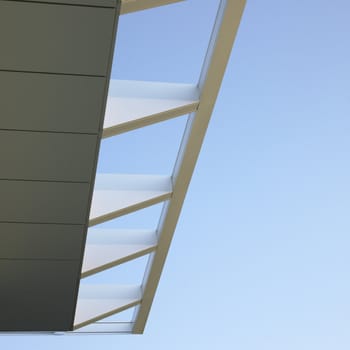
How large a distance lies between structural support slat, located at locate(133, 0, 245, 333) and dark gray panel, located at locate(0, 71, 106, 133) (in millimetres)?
1417

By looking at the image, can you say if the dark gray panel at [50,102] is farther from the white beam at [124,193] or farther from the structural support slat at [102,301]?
the structural support slat at [102,301]

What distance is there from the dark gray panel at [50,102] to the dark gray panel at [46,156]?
0.15 metres

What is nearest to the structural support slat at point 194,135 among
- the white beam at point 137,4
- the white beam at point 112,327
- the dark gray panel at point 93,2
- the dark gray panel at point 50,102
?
the white beam at point 112,327

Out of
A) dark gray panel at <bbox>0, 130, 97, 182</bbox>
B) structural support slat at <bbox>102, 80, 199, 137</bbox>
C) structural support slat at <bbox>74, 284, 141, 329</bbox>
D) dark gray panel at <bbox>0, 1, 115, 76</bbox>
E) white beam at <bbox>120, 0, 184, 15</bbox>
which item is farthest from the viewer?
structural support slat at <bbox>74, 284, 141, 329</bbox>

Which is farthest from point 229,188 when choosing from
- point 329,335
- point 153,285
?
point 329,335

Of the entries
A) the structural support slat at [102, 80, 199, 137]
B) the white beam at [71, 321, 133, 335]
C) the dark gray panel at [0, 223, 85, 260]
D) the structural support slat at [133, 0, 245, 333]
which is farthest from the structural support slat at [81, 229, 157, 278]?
the structural support slat at [102, 80, 199, 137]

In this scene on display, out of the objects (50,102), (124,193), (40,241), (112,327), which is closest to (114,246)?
(124,193)

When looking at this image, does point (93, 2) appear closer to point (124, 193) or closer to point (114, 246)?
point (124, 193)

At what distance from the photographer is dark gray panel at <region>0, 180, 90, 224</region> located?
8.72 meters

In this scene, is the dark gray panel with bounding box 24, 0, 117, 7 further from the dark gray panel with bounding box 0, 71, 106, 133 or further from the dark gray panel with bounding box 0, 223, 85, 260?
the dark gray panel with bounding box 0, 223, 85, 260

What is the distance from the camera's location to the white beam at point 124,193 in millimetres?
10328

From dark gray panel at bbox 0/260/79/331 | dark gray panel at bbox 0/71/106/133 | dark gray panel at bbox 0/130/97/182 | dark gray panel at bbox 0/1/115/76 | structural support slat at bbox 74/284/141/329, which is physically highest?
structural support slat at bbox 74/284/141/329

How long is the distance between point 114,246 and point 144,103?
3589 millimetres

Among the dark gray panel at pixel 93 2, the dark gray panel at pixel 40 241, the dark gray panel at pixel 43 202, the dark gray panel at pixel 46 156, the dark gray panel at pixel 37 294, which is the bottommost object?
the dark gray panel at pixel 93 2
